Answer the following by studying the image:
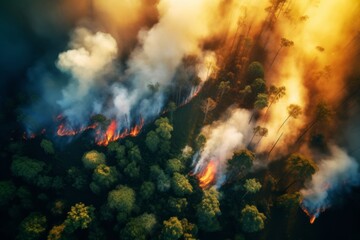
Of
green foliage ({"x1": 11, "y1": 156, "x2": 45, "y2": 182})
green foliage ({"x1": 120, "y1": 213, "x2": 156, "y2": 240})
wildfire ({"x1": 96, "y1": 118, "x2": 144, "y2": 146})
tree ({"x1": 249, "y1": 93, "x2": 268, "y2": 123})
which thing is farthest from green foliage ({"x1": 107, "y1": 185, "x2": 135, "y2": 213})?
tree ({"x1": 249, "y1": 93, "x2": 268, "y2": 123})

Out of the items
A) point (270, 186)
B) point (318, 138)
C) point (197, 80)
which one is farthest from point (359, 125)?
point (197, 80)

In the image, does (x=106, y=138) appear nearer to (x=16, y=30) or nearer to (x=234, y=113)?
(x=234, y=113)

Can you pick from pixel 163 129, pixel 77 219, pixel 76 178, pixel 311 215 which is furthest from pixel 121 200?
pixel 311 215

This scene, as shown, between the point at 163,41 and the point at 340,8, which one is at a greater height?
the point at 340,8

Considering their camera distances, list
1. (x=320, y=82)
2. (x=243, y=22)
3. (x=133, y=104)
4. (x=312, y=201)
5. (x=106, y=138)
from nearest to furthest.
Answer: (x=312, y=201) < (x=106, y=138) < (x=133, y=104) < (x=320, y=82) < (x=243, y=22)

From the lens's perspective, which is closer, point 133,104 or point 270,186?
point 270,186

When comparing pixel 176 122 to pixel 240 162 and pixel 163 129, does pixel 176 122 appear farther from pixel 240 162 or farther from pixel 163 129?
pixel 240 162

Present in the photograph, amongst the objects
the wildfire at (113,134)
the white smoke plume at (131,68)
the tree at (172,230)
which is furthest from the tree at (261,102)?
the tree at (172,230)
